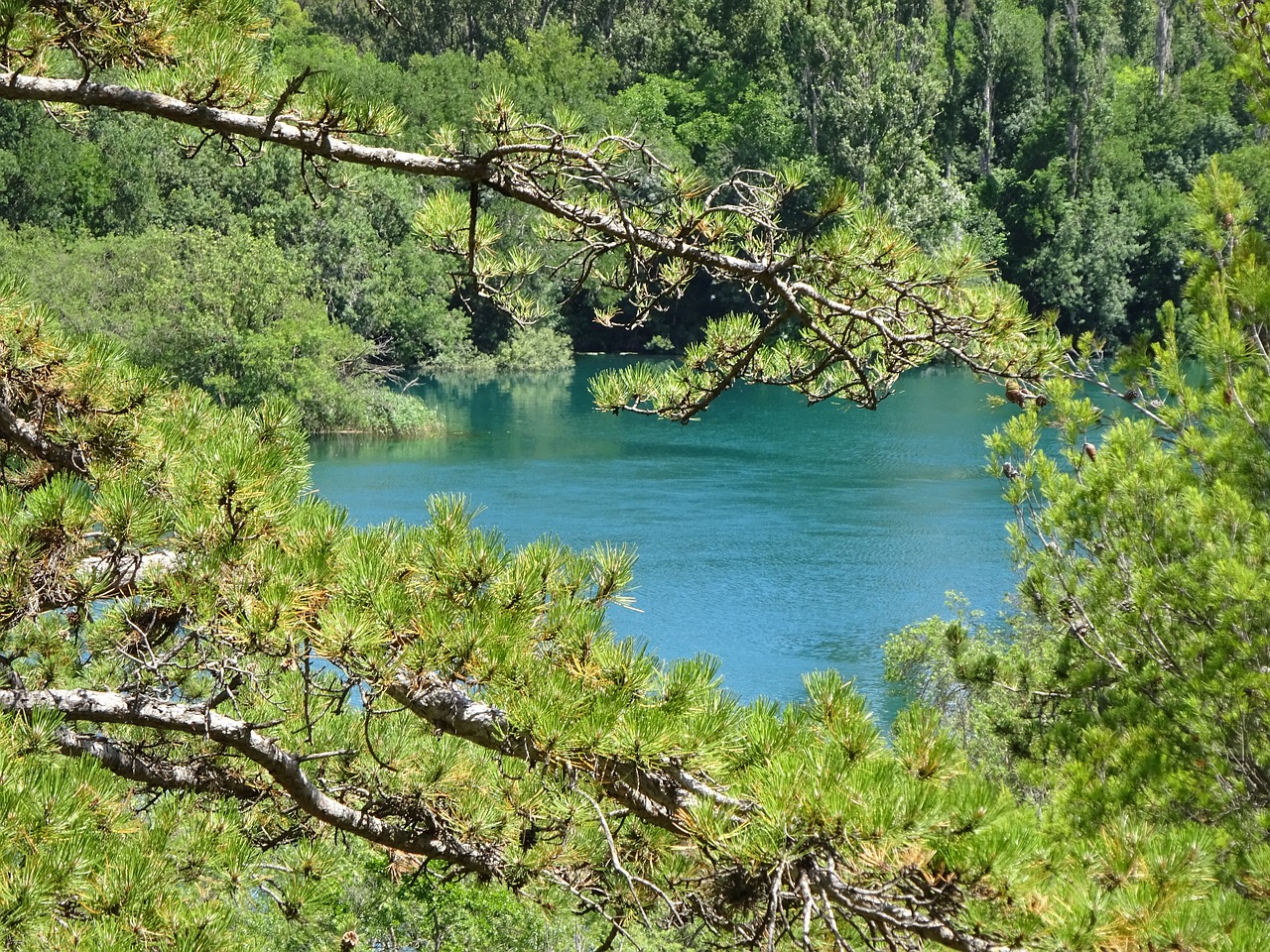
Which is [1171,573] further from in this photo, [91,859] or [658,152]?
[658,152]

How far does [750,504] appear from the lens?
17766 mm

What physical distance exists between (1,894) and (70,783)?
0.69 ft

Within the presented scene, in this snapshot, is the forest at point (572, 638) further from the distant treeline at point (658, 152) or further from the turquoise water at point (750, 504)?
the distant treeline at point (658, 152)

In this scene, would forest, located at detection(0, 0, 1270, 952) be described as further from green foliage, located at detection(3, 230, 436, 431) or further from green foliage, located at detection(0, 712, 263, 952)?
green foliage, located at detection(3, 230, 436, 431)

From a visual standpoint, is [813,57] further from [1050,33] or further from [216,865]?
[216,865]

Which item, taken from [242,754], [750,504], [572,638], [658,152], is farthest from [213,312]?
[572,638]

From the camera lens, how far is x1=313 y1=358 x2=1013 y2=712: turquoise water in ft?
42.3

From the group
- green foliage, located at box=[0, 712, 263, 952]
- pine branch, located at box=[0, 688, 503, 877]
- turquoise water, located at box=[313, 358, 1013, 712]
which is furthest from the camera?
turquoise water, located at box=[313, 358, 1013, 712]

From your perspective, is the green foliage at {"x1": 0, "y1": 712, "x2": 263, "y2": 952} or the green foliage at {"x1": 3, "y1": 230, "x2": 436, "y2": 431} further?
the green foliage at {"x1": 3, "y1": 230, "x2": 436, "y2": 431}

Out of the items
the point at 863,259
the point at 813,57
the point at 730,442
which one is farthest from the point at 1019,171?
the point at 863,259

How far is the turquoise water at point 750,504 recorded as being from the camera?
12.9 m

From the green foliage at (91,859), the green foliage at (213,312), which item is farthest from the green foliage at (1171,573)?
the green foliage at (213,312)

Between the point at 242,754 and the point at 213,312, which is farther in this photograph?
the point at 213,312

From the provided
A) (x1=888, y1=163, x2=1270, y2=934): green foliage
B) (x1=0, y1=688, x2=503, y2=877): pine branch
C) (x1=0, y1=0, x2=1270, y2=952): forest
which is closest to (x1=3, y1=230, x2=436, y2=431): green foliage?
(x1=0, y1=0, x2=1270, y2=952): forest
